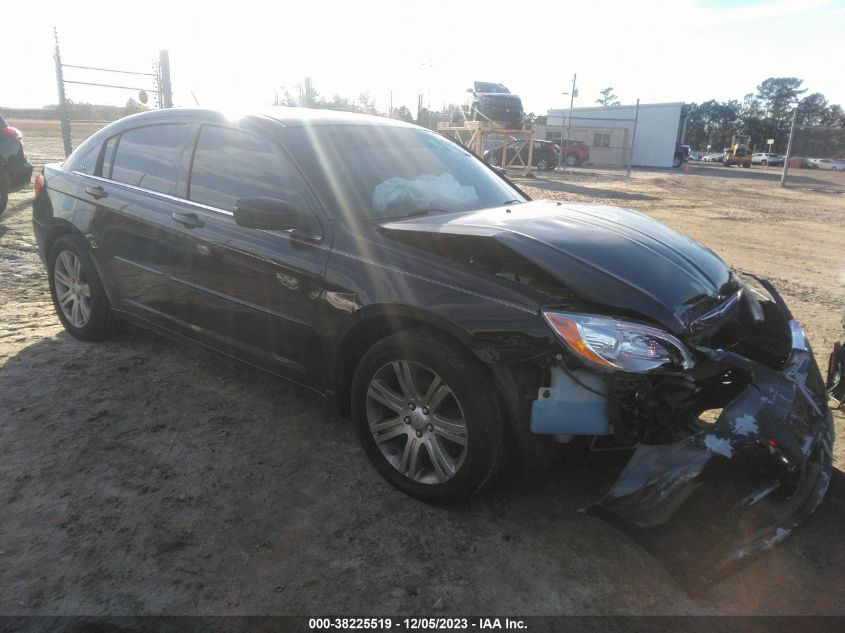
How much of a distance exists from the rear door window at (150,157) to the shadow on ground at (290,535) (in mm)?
1430

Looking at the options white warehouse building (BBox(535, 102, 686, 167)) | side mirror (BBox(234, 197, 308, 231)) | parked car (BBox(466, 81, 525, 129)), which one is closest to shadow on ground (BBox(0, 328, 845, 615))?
side mirror (BBox(234, 197, 308, 231))

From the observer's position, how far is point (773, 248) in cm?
927

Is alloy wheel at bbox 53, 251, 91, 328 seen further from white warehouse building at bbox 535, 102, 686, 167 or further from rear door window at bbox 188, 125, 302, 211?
white warehouse building at bbox 535, 102, 686, 167

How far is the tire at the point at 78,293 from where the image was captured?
14.1 ft

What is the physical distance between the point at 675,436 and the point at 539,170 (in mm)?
28779

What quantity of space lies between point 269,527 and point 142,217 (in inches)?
87.0

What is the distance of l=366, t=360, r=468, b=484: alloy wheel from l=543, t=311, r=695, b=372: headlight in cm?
55

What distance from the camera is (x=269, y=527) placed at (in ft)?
8.55

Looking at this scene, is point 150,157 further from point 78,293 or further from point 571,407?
point 571,407

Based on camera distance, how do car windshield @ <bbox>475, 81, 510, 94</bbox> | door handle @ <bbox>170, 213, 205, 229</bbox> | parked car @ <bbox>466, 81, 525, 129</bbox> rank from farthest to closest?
car windshield @ <bbox>475, 81, 510, 94</bbox>
parked car @ <bbox>466, 81, 525, 129</bbox>
door handle @ <bbox>170, 213, 205, 229</bbox>

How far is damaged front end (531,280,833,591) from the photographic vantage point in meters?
2.09

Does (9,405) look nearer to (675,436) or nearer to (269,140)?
(269,140)

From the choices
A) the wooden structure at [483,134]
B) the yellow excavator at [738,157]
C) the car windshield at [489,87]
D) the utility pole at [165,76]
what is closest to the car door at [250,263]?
the utility pole at [165,76]

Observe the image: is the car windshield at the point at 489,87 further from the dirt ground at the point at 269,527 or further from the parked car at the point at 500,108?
the dirt ground at the point at 269,527
